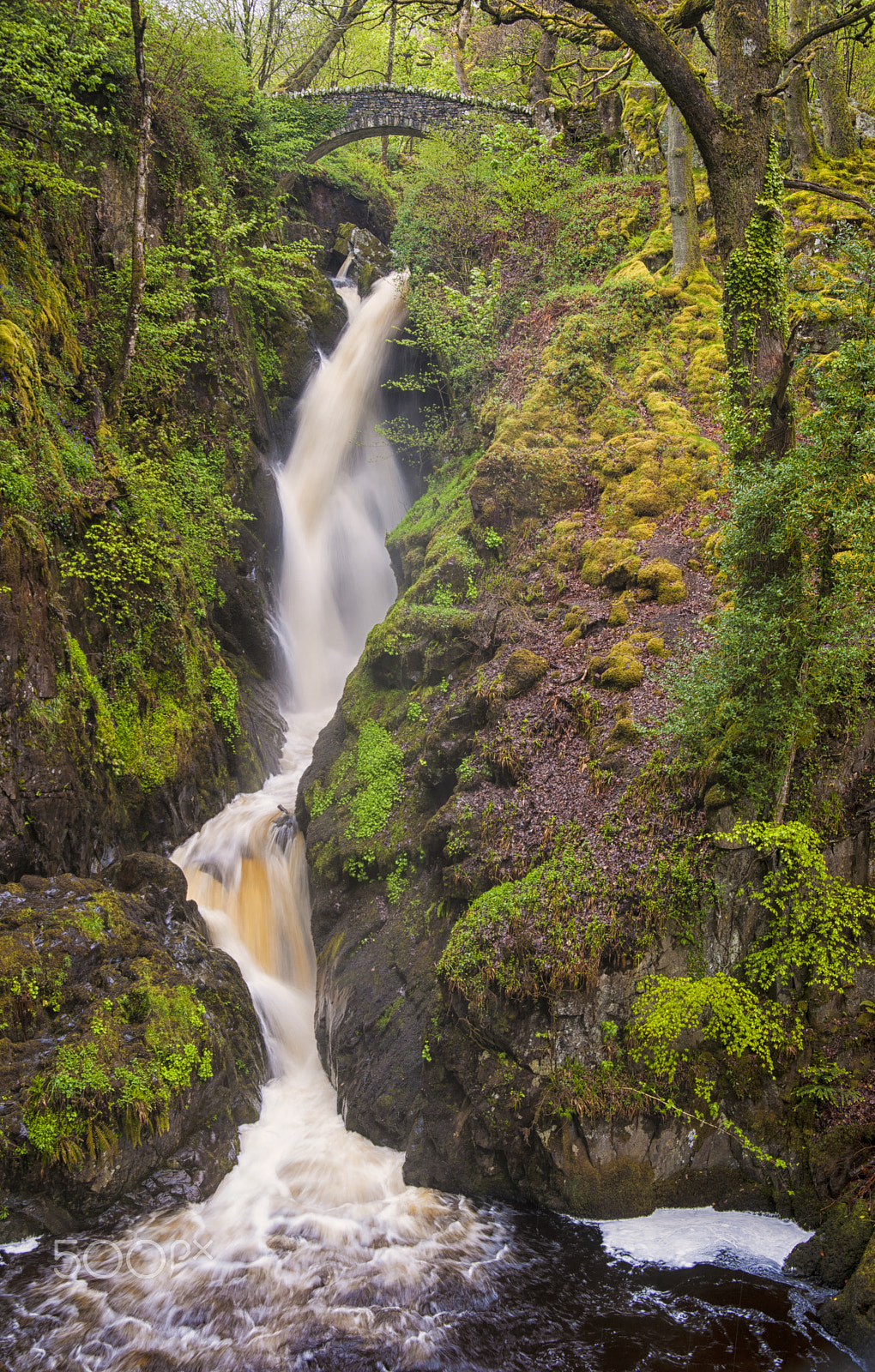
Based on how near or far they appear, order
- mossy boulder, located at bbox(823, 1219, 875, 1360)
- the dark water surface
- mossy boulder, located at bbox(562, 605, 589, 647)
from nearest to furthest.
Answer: mossy boulder, located at bbox(823, 1219, 875, 1360) < the dark water surface < mossy boulder, located at bbox(562, 605, 589, 647)

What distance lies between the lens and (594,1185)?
20.2ft

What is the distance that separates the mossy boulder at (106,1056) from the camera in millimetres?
6223

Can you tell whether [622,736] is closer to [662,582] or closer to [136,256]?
[662,582]

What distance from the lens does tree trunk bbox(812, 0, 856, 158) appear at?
1234 cm

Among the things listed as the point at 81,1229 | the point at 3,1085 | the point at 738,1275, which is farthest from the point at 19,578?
the point at 738,1275

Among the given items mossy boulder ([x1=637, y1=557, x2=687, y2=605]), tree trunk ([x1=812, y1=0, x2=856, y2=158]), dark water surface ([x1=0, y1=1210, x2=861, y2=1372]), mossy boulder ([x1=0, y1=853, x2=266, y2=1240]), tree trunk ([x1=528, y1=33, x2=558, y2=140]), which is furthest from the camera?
tree trunk ([x1=528, y1=33, x2=558, y2=140])

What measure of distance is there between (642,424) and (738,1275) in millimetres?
9461

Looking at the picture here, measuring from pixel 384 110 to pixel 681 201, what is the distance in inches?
482

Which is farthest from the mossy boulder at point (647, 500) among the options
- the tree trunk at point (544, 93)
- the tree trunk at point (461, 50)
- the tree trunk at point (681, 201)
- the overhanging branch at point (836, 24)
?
the tree trunk at point (461, 50)

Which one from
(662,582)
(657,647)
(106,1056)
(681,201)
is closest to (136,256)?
(681,201)

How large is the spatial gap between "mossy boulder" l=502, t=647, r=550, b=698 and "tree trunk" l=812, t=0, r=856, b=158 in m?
11.4

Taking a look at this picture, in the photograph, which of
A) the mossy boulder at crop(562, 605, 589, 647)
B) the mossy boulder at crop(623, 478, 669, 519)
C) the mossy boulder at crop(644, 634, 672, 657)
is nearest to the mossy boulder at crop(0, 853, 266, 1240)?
the mossy boulder at crop(562, 605, 589, 647)

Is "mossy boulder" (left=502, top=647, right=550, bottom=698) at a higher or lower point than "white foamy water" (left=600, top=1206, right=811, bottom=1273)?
higher

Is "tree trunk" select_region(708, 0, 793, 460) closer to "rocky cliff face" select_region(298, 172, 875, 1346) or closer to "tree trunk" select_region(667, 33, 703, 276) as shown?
"rocky cliff face" select_region(298, 172, 875, 1346)
